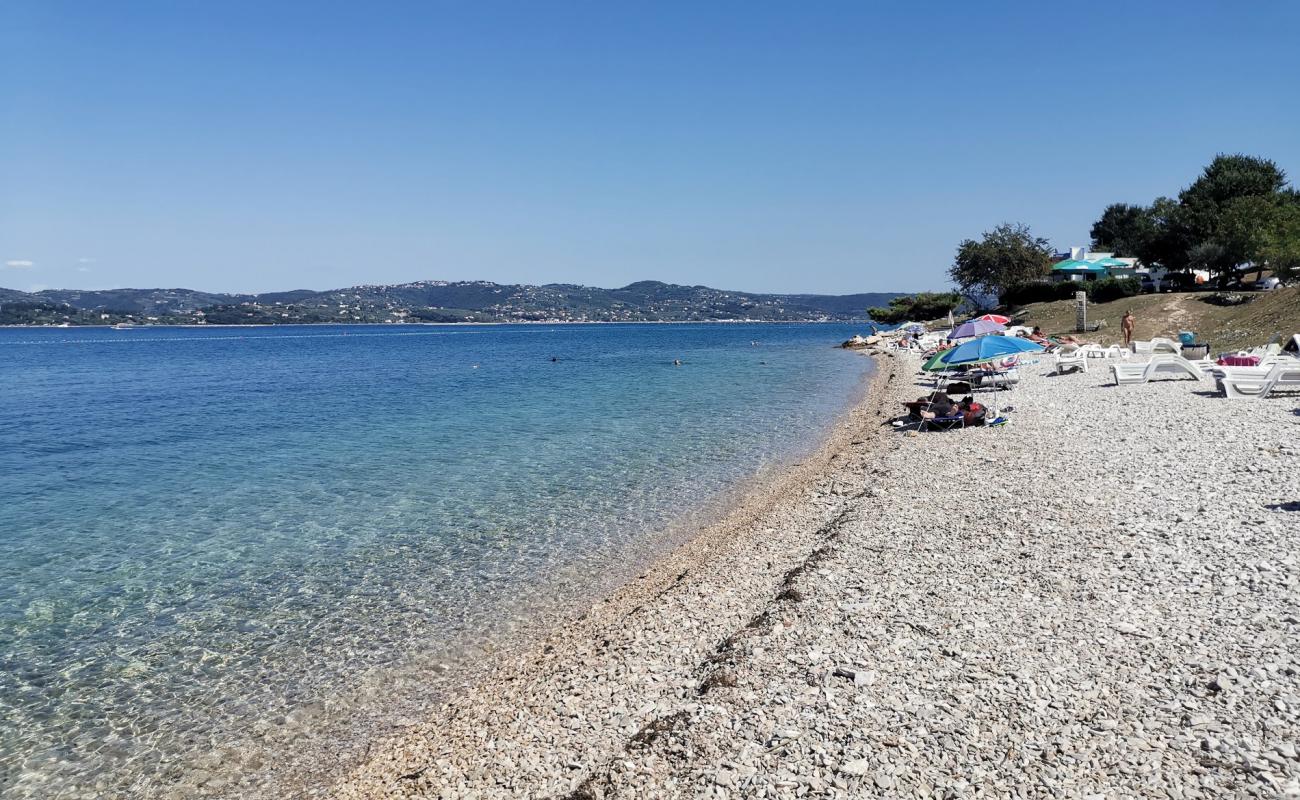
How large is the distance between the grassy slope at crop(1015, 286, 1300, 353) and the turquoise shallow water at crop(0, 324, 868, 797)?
1620cm

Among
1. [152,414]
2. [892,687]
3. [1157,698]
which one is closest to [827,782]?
[892,687]

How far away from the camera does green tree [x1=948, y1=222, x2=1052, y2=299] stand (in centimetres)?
7100

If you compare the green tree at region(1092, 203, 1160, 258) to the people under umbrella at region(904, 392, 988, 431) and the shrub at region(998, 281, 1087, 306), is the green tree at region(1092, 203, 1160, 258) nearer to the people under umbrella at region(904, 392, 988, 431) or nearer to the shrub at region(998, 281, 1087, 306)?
the shrub at region(998, 281, 1087, 306)

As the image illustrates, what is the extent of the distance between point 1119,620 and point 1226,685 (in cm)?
136

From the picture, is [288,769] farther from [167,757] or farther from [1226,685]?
[1226,685]

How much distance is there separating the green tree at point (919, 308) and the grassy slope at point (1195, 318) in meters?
41.7

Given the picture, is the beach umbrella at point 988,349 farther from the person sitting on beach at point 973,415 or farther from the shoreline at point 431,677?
the shoreline at point 431,677

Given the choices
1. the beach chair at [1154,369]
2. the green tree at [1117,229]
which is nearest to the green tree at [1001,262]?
the green tree at [1117,229]

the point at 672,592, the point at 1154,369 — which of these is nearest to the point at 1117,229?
the point at 1154,369

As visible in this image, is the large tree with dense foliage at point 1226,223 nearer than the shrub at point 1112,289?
Yes

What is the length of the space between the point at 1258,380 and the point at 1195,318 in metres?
25.0

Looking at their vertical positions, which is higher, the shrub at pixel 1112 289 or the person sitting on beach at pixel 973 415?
the shrub at pixel 1112 289

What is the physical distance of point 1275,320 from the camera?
31375 millimetres

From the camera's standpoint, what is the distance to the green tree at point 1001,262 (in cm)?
7100
